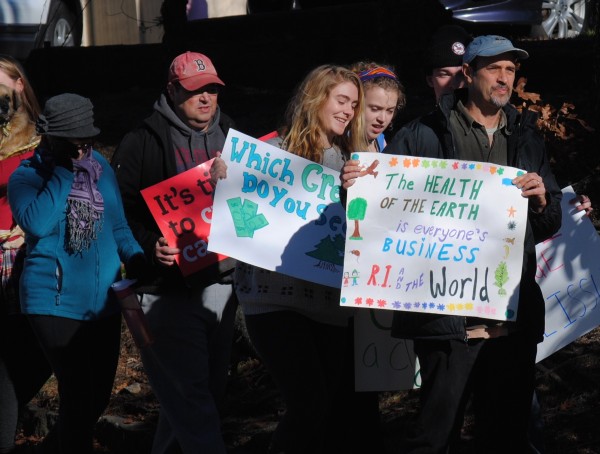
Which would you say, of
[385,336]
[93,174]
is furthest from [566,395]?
[93,174]

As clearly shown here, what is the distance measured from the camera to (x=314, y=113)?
16.1 ft

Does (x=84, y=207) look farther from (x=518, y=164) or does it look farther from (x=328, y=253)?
(x=518, y=164)

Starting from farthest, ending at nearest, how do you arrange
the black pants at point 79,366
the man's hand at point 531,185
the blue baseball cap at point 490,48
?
the black pants at point 79,366
the blue baseball cap at point 490,48
the man's hand at point 531,185

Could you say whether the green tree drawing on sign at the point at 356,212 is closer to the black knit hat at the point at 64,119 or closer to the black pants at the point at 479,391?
the black pants at the point at 479,391

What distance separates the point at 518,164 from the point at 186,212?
147cm

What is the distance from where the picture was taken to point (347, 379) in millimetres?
5336

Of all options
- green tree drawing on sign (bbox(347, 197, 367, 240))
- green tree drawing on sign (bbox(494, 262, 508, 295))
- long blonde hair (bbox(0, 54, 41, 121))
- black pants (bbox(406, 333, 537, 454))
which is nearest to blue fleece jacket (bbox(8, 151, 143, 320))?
long blonde hair (bbox(0, 54, 41, 121))

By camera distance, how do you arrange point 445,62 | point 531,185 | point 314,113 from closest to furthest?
point 531,185
point 314,113
point 445,62

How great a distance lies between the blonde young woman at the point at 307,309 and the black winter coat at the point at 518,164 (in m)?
0.38

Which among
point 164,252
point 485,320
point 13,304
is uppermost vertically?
point 164,252

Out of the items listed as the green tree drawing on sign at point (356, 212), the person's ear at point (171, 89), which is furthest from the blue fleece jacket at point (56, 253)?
the green tree drawing on sign at point (356, 212)

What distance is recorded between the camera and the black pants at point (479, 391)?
4543mm

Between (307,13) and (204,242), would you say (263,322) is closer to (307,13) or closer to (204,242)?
(204,242)

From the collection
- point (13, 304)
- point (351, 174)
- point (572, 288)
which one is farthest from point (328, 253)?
point (13, 304)
